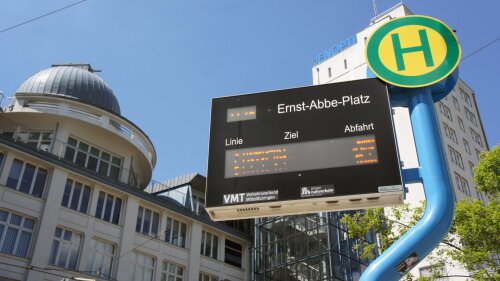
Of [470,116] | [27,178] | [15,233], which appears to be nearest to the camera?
[15,233]

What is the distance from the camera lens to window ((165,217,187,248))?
35531 millimetres

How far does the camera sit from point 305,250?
38250 mm

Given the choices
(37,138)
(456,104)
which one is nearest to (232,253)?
(37,138)

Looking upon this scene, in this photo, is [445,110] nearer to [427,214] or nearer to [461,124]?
[461,124]

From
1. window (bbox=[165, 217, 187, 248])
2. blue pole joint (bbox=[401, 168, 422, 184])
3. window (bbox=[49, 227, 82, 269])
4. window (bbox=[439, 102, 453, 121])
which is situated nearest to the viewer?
blue pole joint (bbox=[401, 168, 422, 184])

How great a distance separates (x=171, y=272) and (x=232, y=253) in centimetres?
704

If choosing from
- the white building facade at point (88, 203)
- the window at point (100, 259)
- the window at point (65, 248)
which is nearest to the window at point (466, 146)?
the white building facade at point (88, 203)

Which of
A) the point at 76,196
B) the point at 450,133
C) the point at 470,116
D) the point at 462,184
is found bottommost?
the point at 76,196

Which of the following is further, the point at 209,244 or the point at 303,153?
the point at 209,244

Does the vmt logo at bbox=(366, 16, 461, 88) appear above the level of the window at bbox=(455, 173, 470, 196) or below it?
below

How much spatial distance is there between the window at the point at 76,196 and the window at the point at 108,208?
0.85 m

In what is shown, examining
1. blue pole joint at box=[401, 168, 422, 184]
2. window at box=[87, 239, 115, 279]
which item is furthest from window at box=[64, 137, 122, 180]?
blue pole joint at box=[401, 168, 422, 184]

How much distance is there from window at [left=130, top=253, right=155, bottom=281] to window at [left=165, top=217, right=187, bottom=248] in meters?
2.22

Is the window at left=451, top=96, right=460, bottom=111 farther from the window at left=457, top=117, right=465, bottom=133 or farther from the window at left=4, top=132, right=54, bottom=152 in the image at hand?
the window at left=4, top=132, right=54, bottom=152
